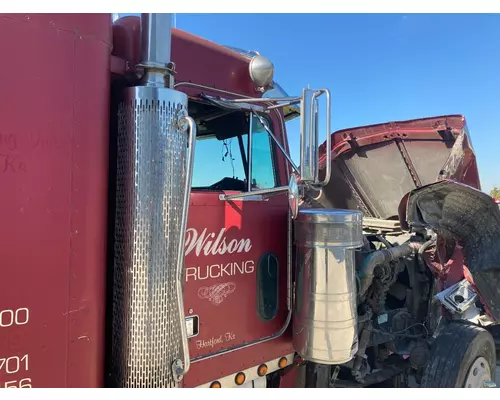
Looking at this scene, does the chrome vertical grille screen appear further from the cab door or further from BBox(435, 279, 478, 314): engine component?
BBox(435, 279, 478, 314): engine component

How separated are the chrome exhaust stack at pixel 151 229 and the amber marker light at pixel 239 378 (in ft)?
1.86

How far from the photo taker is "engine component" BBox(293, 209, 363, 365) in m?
2.47

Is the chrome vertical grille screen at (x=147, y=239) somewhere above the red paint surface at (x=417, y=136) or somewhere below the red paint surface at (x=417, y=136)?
below

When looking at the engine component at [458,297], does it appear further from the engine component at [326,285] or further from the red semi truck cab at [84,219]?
the red semi truck cab at [84,219]

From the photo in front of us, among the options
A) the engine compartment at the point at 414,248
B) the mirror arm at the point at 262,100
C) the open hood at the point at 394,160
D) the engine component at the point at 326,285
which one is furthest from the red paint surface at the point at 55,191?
the open hood at the point at 394,160

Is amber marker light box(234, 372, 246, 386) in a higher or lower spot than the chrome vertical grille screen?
lower

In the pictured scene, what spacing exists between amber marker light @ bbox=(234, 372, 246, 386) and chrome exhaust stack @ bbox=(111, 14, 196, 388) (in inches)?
22.3

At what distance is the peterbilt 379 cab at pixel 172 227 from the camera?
5.14ft

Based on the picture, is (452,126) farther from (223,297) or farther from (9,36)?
(9,36)

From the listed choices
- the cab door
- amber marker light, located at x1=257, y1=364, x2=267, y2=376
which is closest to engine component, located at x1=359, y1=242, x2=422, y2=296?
the cab door

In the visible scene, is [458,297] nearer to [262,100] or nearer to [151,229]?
[262,100]

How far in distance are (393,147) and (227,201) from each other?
8.38ft

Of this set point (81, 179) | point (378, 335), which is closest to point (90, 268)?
point (81, 179)

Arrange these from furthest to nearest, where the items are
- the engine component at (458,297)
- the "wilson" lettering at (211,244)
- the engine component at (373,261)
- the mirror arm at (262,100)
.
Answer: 1. the engine component at (458,297)
2. the engine component at (373,261)
3. the mirror arm at (262,100)
4. the "wilson" lettering at (211,244)
